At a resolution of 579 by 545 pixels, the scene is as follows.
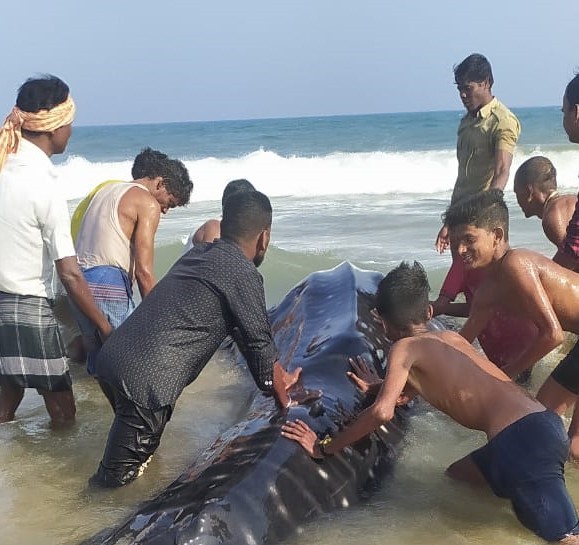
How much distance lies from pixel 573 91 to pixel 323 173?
20.3 metres

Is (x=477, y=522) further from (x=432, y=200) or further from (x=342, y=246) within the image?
(x=432, y=200)

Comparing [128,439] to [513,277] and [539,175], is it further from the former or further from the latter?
[539,175]

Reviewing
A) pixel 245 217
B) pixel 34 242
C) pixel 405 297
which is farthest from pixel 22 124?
pixel 405 297

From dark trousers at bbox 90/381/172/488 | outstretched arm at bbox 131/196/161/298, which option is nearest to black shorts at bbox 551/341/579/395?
dark trousers at bbox 90/381/172/488

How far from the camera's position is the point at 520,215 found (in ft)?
41.2

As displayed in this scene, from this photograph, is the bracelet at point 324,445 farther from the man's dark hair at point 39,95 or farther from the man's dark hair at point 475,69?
the man's dark hair at point 475,69

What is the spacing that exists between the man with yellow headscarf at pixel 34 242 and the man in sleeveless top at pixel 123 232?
0.48 m

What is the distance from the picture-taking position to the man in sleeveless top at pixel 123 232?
4945 mm

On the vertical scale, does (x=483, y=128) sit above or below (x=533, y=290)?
above

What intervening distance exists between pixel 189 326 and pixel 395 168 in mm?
21429

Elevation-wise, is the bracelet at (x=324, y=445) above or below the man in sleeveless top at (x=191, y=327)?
below

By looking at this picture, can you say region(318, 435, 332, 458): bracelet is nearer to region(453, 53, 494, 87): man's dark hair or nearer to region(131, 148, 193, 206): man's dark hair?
region(131, 148, 193, 206): man's dark hair

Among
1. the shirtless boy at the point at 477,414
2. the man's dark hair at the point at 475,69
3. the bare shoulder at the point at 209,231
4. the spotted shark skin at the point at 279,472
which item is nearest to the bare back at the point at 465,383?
the shirtless boy at the point at 477,414

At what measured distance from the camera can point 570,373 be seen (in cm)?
438
